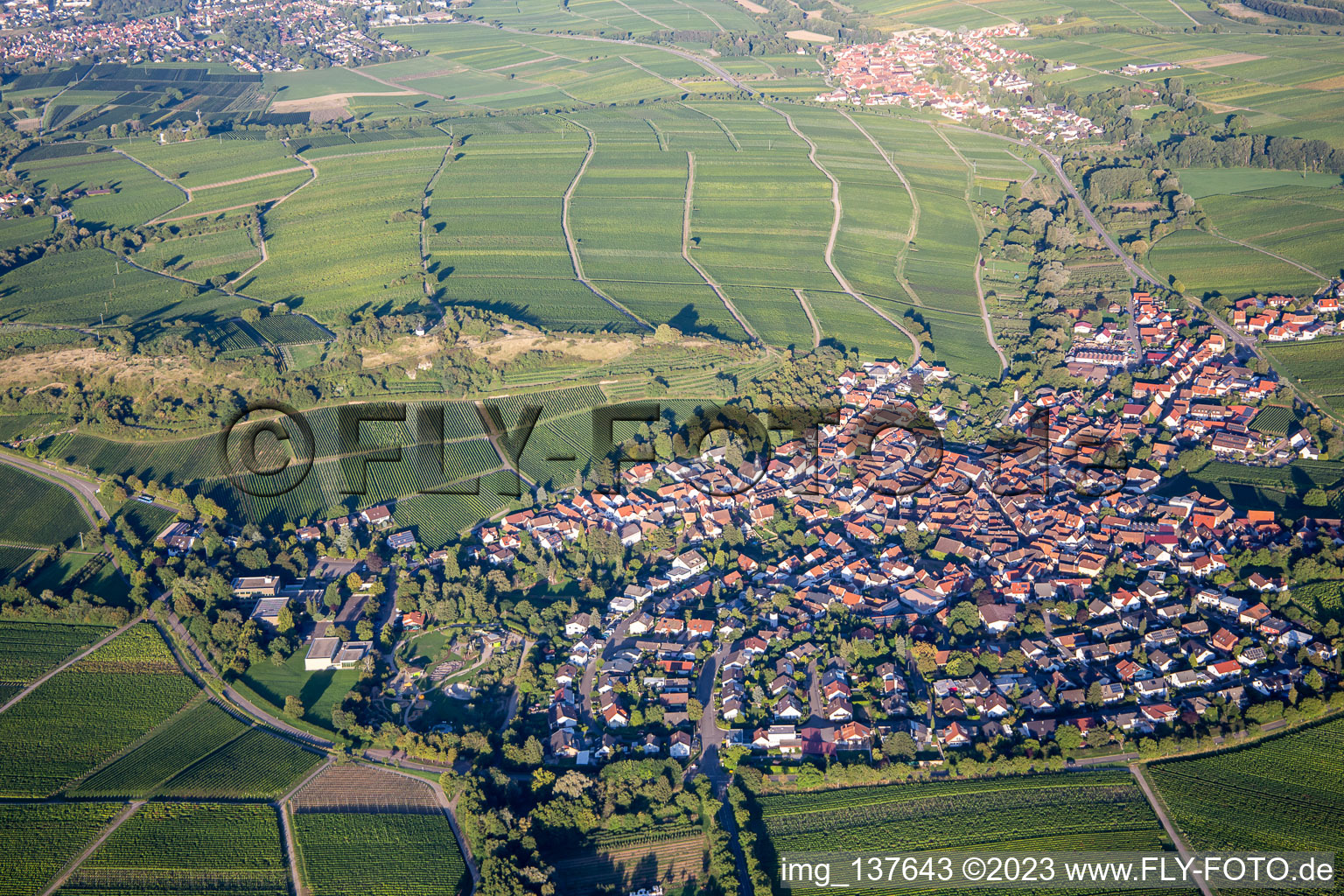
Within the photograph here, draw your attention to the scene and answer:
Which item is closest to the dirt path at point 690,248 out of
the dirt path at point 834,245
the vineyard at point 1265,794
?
the dirt path at point 834,245

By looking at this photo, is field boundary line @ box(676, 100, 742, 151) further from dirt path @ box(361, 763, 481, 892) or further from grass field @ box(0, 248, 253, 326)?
dirt path @ box(361, 763, 481, 892)

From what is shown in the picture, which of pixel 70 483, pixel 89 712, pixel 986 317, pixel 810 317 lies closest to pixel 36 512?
pixel 70 483

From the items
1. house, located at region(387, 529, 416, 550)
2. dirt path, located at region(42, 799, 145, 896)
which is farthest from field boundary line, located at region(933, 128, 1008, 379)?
dirt path, located at region(42, 799, 145, 896)

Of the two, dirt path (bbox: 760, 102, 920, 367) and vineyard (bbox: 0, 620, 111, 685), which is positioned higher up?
dirt path (bbox: 760, 102, 920, 367)

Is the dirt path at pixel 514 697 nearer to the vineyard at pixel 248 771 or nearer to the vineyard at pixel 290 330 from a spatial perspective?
the vineyard at pixel 248 771

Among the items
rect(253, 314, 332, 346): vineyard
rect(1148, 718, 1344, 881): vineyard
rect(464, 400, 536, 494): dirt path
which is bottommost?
rect(1148, 718, 1344, 881): vineyard

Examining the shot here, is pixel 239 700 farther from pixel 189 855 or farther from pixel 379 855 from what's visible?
pixel 379 855
